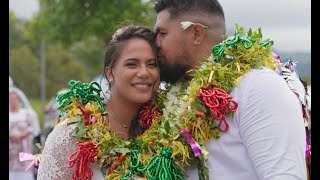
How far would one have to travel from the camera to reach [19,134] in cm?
838

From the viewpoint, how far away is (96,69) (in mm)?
31734

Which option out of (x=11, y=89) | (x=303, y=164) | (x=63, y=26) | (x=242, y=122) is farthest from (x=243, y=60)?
(x=63, y=26)

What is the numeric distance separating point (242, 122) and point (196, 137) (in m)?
0.26

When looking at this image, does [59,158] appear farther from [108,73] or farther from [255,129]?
[255,129]

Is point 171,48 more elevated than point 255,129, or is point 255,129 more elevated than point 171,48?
point 171,48

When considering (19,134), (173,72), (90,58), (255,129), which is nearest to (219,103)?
(255,129)

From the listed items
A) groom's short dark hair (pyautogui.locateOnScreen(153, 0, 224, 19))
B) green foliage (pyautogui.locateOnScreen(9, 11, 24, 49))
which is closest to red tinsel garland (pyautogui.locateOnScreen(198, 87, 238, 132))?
groom's short dark hair (pyautogui.locateOnScreen(153, 0, 224, 19))

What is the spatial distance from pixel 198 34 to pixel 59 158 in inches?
36.9

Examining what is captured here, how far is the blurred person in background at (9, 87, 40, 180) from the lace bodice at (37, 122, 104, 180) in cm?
504

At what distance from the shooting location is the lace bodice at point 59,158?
3156 millimetres

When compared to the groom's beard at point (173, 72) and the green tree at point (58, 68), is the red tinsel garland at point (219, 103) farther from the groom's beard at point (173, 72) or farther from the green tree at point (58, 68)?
the green tree at point (58, 68)

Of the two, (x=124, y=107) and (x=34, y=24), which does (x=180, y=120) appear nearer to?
(x=124, y=107)

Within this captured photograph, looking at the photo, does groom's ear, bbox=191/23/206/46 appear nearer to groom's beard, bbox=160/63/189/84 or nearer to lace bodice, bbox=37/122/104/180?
groom's beard, bbox=160/63/189/84

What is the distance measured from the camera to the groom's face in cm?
324
